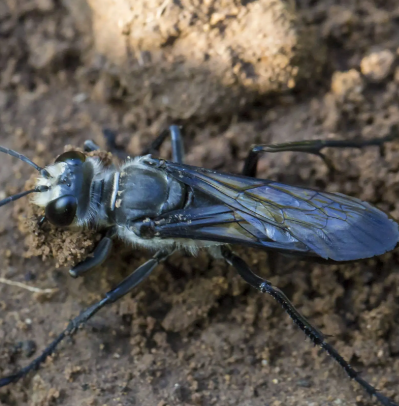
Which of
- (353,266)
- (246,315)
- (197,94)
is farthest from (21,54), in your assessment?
(353,266)

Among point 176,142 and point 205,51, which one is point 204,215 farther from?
point 205,51

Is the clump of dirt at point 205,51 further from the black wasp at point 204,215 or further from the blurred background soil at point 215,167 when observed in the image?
the black wasp at point 204,215

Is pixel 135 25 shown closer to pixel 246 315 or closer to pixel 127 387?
pixel 246 315

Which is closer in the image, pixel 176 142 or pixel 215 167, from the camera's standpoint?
pixel 176 142

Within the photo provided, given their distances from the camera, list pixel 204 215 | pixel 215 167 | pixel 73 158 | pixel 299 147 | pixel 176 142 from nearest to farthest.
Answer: pixel 204 215 < pixel 73 158 < pixel 299 147 < pixel 176 142 < pixel 215 167

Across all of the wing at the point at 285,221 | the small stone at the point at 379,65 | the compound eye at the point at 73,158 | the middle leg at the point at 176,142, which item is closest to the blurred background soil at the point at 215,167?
the small stone at the point at 379,65

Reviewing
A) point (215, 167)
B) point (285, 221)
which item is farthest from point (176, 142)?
point (285, 221)

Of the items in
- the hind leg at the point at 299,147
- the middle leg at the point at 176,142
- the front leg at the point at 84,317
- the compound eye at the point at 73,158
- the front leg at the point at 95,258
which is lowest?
the front leg at the point at 84,317
